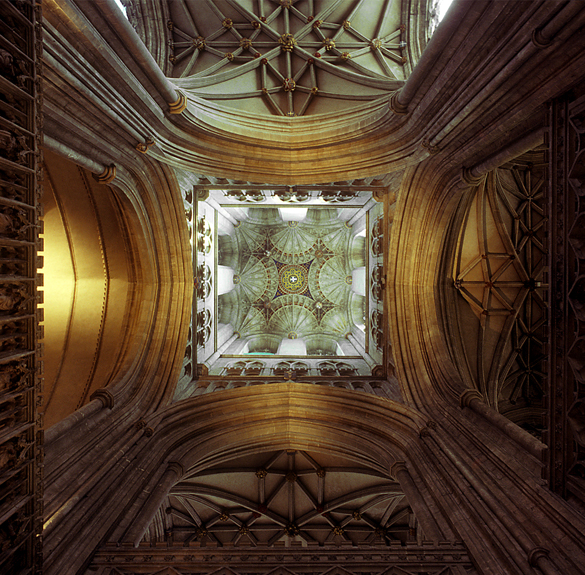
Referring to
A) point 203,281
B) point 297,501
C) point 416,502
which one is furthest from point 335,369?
point 416,502

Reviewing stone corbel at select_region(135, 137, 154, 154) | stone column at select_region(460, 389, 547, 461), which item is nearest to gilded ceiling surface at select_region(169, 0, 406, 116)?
stone corbel at select_region(135, 137, 154, 154)

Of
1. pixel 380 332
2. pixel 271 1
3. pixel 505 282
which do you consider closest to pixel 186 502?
pixel 380 332

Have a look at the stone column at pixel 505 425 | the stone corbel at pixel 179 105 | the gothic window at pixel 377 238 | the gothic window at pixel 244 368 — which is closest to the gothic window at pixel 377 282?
the gothic window at pixel 377 238

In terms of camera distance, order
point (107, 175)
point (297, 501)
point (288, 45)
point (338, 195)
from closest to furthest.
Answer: point (107, 175)
point (288, 45)
point (297, 501)
point (338, 195)

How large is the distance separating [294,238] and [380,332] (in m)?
10.4

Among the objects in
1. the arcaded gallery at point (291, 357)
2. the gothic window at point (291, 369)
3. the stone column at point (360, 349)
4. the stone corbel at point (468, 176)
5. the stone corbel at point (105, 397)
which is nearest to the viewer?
the arcaded gallery at point (291, 357)

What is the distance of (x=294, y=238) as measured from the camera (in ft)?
66.4

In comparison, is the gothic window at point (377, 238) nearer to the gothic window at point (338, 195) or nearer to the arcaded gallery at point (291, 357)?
the arcaded gallery at point (291, 357)

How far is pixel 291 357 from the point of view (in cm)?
1323

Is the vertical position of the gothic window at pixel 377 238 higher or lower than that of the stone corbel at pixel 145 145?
lower

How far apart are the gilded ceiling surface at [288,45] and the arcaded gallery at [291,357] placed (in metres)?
0.08

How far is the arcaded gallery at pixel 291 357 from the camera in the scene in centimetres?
415

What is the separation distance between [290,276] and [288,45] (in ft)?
40.1

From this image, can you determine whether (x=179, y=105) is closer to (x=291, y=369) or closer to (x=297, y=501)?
(x=291, y=369)
